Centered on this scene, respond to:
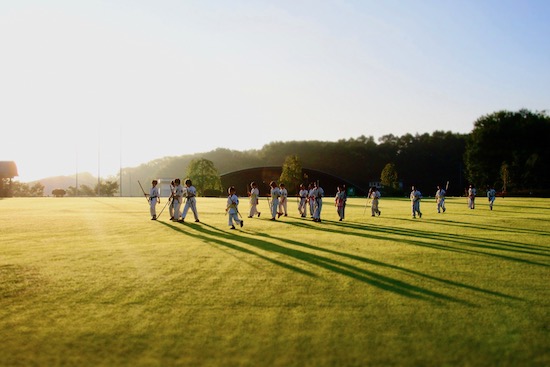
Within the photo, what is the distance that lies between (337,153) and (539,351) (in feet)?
450

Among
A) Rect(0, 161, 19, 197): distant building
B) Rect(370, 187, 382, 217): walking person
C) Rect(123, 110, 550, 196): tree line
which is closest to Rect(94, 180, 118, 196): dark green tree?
Rect(123, 110, 550, 196): tree line

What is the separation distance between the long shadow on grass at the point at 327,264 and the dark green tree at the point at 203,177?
7342 cm

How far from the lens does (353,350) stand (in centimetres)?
580

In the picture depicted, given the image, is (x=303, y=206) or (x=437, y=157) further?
(x=437, y=157)

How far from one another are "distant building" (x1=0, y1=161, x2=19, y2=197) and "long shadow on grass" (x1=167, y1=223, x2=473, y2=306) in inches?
2836

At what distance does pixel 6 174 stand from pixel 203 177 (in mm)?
34830

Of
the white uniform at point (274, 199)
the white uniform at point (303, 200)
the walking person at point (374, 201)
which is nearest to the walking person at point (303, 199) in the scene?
the white uniform at point (303, 200)

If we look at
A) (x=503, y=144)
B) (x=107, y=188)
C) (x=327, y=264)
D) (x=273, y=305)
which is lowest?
(x=273, y=305)

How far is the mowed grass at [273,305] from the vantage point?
18.8ft

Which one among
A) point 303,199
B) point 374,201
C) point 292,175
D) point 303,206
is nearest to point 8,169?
point 292,175

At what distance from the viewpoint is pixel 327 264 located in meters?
10.8

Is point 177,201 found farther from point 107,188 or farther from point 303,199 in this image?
point 107,188

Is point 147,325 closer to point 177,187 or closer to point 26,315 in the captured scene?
point 26,315

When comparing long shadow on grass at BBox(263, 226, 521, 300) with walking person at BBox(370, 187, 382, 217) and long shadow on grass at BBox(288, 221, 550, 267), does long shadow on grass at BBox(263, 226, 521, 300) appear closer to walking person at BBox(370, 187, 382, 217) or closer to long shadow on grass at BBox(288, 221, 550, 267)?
long shadow on grass at BBox(288, 221, 550, 267)
